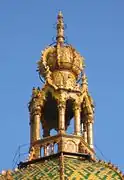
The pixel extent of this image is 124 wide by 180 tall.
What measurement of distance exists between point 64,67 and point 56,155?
6.07 meters

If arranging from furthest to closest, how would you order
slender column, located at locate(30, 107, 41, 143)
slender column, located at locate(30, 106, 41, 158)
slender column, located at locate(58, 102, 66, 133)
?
slender column, located at locate(30, 107, 41, 143) < slender column, located at locate(30, 106, 41, 158) < slender column, located at locate(58, 102, 66, 133)

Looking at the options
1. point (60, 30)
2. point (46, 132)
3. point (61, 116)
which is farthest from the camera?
point (60, 30)

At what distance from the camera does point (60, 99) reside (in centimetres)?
5256

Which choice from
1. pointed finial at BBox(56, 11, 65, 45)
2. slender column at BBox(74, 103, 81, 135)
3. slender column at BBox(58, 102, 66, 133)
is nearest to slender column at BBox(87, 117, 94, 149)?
slender column at BBox(74, 103, 81, 135)

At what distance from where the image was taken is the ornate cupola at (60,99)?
171 feet

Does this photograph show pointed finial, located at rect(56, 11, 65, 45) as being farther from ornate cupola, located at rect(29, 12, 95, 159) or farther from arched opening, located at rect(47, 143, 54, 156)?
arched opening, located at rect(47, 143, 54, 156)

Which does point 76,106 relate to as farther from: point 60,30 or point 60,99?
point 60,30

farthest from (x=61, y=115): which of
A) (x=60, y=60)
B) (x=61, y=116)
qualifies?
(x=60, y=60)

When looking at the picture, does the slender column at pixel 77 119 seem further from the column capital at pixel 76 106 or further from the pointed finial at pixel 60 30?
the pointed finial at pixel 60 30

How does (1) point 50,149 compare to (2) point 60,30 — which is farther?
(2) point 60,30

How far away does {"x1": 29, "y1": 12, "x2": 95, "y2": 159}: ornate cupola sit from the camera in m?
52.0

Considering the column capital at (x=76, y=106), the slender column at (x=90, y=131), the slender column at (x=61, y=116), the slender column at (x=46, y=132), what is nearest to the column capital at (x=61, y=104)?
the slender column at (x=61, y=116)

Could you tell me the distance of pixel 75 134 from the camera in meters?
51.3

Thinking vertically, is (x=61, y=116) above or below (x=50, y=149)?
above
